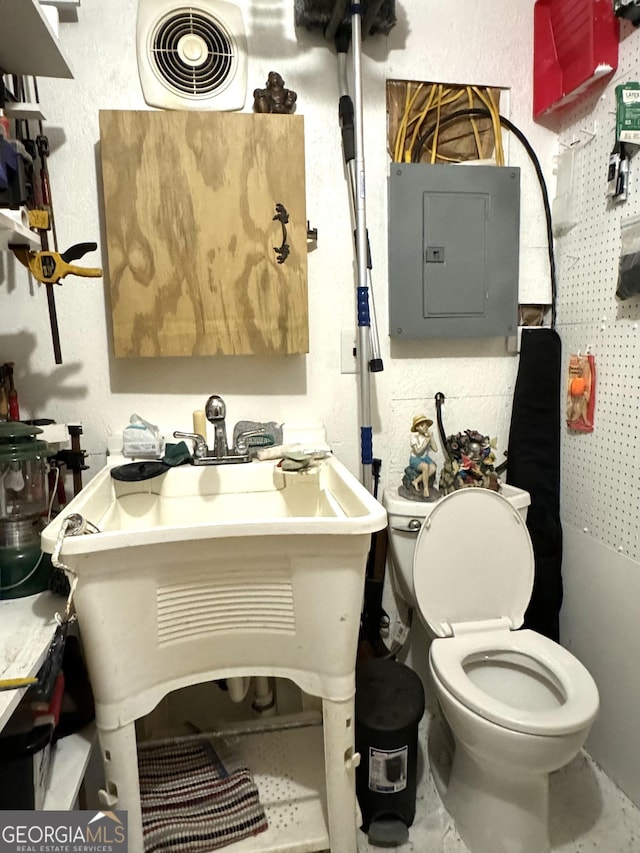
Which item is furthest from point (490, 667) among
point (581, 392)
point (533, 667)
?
point (581, 392)

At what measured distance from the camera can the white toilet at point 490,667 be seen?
3.77 ft

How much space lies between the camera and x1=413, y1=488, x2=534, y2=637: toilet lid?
1.48m

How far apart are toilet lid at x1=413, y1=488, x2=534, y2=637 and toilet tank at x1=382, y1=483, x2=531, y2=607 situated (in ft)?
0.20

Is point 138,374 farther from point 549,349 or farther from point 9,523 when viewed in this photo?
point 549,349

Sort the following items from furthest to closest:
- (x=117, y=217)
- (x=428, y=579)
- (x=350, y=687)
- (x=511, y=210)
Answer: (x=511, y=210)
(x=428, y=579)
(x=117, y=217)
(x=350, y=687)

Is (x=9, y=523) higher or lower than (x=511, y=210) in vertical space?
lower

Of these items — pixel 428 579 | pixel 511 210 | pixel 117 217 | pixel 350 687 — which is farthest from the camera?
pixel 511 210

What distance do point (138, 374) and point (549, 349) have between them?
124 centimetres

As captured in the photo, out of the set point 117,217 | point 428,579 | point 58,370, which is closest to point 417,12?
point 117,217

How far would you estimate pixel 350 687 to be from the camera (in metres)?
1.09

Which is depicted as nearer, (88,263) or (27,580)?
(27,580)

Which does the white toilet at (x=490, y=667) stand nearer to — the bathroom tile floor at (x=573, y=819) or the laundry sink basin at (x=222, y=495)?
the bathroom tile floor at (x=573, y=819)

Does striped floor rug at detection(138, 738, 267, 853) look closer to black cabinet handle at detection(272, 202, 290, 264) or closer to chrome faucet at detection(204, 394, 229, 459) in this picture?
chrome faucet at detection(204, 394, 229, 459)

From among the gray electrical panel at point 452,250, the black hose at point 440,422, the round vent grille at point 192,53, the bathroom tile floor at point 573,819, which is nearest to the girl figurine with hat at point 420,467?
the black hose at point 440,422
